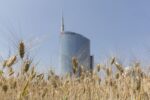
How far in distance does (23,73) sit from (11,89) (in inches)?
37.6

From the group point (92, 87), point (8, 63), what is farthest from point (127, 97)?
point (8, 63)

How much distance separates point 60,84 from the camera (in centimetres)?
557

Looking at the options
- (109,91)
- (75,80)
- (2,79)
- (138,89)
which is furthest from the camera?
(75,80)

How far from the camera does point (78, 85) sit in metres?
5.55

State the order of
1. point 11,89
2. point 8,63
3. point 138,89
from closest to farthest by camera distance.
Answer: point 138,89
point 8,63
point 11,89

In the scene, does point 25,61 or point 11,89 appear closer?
point 25,61

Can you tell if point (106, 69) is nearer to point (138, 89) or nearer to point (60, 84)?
point (60, 84)

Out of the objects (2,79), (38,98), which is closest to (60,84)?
(38,98)

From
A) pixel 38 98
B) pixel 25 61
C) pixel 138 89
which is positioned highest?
pixel 25 61

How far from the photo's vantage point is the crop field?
12.2ft

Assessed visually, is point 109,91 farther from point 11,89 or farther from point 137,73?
point 11,89

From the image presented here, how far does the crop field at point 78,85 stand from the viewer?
3.71 m

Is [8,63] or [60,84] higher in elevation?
[8,63]

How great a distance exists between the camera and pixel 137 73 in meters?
4.40
